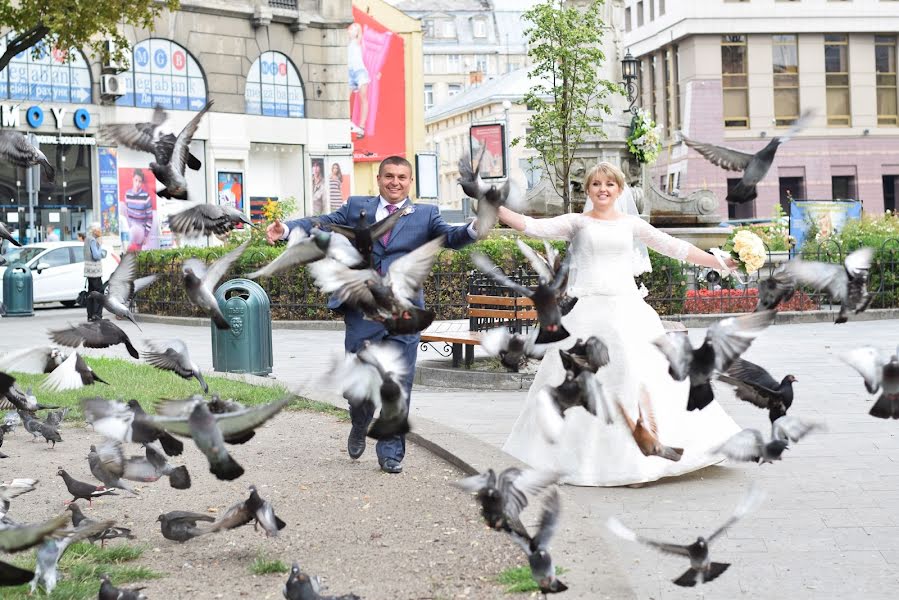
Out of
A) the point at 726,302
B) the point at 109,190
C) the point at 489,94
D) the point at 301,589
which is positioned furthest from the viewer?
the point at 489,94

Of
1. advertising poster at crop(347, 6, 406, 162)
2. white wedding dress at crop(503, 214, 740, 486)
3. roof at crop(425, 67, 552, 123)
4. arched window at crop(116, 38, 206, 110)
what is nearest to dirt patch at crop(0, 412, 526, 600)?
white wedding dress at crop(503, 214, 740, 486)

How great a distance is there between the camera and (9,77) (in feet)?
98.6

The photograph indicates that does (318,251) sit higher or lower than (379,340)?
higher

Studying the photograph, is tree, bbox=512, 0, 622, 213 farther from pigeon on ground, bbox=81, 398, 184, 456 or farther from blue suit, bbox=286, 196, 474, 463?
pigeon on ground, bbox=81, 398, 184, 456

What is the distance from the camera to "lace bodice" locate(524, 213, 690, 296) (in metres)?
6.89

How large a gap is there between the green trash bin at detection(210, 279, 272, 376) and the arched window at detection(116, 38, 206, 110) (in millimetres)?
21478

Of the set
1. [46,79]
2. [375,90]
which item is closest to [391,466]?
[46,79]

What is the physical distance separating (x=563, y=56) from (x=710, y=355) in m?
15.4

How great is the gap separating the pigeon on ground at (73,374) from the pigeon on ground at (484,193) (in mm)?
2019

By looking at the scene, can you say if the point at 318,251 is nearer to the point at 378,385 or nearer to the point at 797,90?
the point at 378,385

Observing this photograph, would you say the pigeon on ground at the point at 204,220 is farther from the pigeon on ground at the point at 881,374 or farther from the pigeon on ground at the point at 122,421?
the pigeon on ground at the point at 881,374

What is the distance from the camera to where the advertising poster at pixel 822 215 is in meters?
23.3

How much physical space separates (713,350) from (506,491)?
3.02 ft

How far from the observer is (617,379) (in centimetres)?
702
